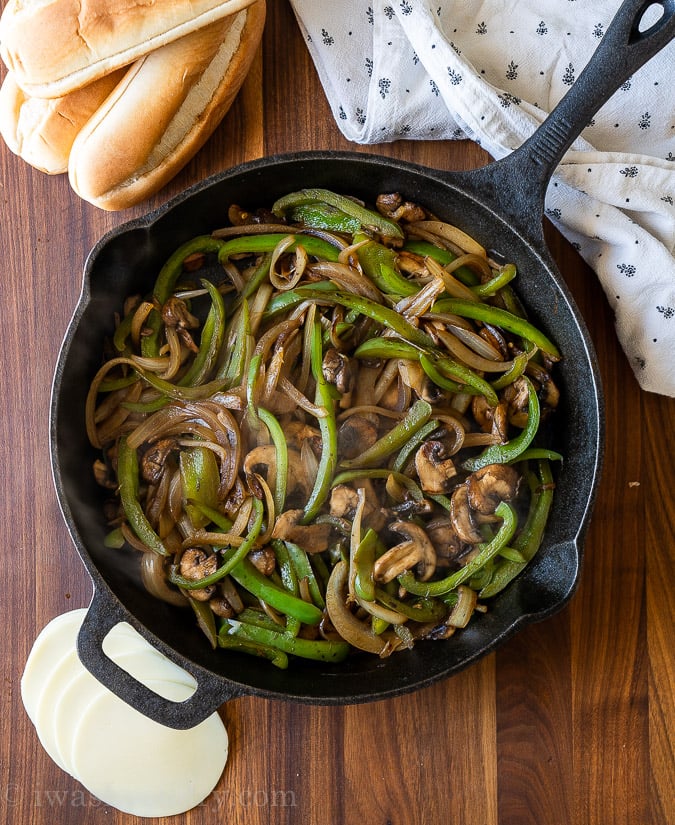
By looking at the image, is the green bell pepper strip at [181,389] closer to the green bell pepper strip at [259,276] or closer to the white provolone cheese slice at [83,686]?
the green bell pepper strip at [259,276]

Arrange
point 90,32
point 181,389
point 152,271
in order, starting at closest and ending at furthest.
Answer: point 90,32 < point 181,389 < point 152,271

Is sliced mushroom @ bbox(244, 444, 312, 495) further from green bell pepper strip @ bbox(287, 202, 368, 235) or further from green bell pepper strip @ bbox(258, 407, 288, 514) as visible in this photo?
green bell pepper strip @ bbox(287, 202, 368, 235)

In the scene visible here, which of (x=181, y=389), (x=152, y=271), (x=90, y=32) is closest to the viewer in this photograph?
(x=90, y=32)

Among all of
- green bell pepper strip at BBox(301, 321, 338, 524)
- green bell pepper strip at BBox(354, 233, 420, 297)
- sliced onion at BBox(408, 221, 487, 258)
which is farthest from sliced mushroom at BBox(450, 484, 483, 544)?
sliced onion at BBox(408, 221, 487, 258)

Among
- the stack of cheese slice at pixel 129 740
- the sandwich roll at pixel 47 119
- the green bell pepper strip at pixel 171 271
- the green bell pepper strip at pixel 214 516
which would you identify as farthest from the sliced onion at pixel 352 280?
the stack of cheese slice at pixel 129 740

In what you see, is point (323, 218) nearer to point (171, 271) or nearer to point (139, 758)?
point (171, 271)

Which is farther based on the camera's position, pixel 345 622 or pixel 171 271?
pixel 171 271

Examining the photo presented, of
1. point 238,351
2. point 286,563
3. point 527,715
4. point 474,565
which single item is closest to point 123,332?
point 238,351
